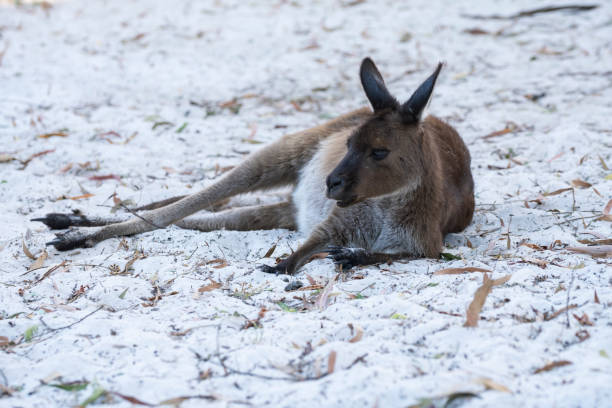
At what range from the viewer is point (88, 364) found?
2354mm

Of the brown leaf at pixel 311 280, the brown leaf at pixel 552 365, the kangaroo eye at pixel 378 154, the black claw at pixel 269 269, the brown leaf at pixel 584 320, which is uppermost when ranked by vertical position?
the kangaroo eye at pixel 378 154

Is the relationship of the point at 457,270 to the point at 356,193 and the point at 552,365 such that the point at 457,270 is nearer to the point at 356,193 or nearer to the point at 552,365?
the point at 356,193

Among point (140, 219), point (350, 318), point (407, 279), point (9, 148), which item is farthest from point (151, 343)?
point (9, 148)

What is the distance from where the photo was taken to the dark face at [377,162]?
343cm

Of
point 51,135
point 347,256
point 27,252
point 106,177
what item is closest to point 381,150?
point 347,256

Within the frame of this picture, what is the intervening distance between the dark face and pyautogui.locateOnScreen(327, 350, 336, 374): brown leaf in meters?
1.26

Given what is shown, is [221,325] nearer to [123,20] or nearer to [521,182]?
[521,182]

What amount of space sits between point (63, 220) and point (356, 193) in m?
2.00

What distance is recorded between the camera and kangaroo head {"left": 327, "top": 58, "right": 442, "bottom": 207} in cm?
344

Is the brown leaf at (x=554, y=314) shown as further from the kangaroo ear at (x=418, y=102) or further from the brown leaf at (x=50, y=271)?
the brown leaf at (x=50, y=271)

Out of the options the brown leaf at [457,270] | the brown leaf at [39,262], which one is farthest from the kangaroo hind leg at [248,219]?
the brown leaf at [457,270]

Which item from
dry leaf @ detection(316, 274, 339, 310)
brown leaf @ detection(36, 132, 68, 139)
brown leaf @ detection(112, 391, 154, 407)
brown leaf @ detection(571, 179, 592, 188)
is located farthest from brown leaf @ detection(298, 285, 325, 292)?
brown leaf @ detection(36, 132, 68, 139)

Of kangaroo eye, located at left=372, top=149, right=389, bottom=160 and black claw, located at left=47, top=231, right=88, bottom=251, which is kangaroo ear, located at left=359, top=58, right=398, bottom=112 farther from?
black claw, located at left=47, top=231, right=88, bottom=251

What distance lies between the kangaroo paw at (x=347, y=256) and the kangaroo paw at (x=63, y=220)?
5.83 ft
